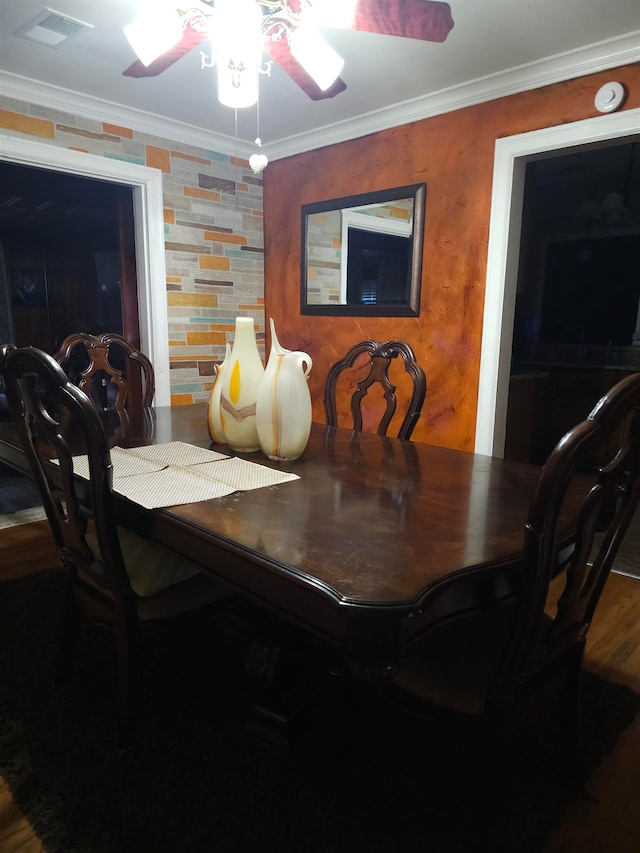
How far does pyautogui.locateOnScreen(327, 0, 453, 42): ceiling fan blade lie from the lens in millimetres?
1488

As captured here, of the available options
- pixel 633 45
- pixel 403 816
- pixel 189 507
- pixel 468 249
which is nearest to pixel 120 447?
pixel 189 507

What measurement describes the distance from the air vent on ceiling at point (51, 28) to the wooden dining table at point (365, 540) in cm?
189

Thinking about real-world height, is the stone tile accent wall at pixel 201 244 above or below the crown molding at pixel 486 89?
below

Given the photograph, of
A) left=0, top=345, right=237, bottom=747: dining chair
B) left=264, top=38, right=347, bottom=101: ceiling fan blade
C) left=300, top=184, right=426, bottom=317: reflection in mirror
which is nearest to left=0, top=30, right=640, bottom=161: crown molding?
left=300, top=184, right=426, bottom=317: reflection in mirror

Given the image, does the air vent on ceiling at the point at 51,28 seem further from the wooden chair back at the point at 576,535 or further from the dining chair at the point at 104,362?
the wooden chair back at the point at 576,535

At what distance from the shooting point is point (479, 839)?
1083 mm

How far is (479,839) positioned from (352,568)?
0.66m

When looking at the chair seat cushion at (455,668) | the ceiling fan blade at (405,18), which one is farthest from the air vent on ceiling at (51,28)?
the chair seat cushion at (455,668)

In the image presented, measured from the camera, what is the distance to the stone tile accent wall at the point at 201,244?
3258 mm

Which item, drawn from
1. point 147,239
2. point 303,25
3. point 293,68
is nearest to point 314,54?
point 303,25

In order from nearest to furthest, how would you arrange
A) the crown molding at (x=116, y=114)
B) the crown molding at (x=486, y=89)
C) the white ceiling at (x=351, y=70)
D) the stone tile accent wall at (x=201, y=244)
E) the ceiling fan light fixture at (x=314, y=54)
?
the ceiling fan light fixture at (x=314, y=54)
the white ceiling at (x=351, y=70)
the crown molding at (x=486, y=89)
the crown molding at (x=116, y=114)
the stone tile accent wall at (x=201, y=244)

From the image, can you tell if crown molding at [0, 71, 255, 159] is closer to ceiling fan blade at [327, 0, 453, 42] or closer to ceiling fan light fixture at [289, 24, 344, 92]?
ceiling fan light fixture at [289, 24, 344, 92]

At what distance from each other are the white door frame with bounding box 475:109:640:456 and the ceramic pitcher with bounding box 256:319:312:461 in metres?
1.45

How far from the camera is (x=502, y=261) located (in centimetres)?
264
